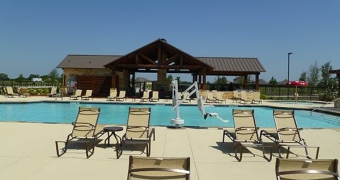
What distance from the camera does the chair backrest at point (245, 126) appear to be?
18.4 feet

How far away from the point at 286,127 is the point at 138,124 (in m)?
3.26

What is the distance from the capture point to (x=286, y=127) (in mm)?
5703

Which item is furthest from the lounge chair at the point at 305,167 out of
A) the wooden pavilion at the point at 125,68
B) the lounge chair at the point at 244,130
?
the wooden pavilion at the point at 125,68

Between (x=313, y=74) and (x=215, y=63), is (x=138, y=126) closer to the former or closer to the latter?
(x=215, y=63)

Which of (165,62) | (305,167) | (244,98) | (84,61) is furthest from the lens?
(84,61)

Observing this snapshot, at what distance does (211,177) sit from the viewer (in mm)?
3967

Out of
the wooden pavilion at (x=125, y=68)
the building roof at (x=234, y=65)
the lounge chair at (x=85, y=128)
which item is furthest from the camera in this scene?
the building roof at (x=234, y=65)

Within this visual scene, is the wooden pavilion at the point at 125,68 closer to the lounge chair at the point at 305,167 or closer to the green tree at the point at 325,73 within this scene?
the lounge chair at the point at 305,167

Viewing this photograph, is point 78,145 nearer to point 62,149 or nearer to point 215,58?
point 62,149

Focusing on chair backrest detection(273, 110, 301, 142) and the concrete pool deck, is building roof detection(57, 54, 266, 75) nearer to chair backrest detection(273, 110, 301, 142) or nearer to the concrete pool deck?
the concrete pool deck

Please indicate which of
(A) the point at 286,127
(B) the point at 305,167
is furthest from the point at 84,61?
(B) the point at 305,167

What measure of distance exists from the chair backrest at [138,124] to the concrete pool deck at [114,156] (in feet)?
1.31

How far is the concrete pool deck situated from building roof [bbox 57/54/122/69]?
16.8 metres

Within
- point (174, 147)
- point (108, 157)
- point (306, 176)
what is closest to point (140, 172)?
point (306, 176)
